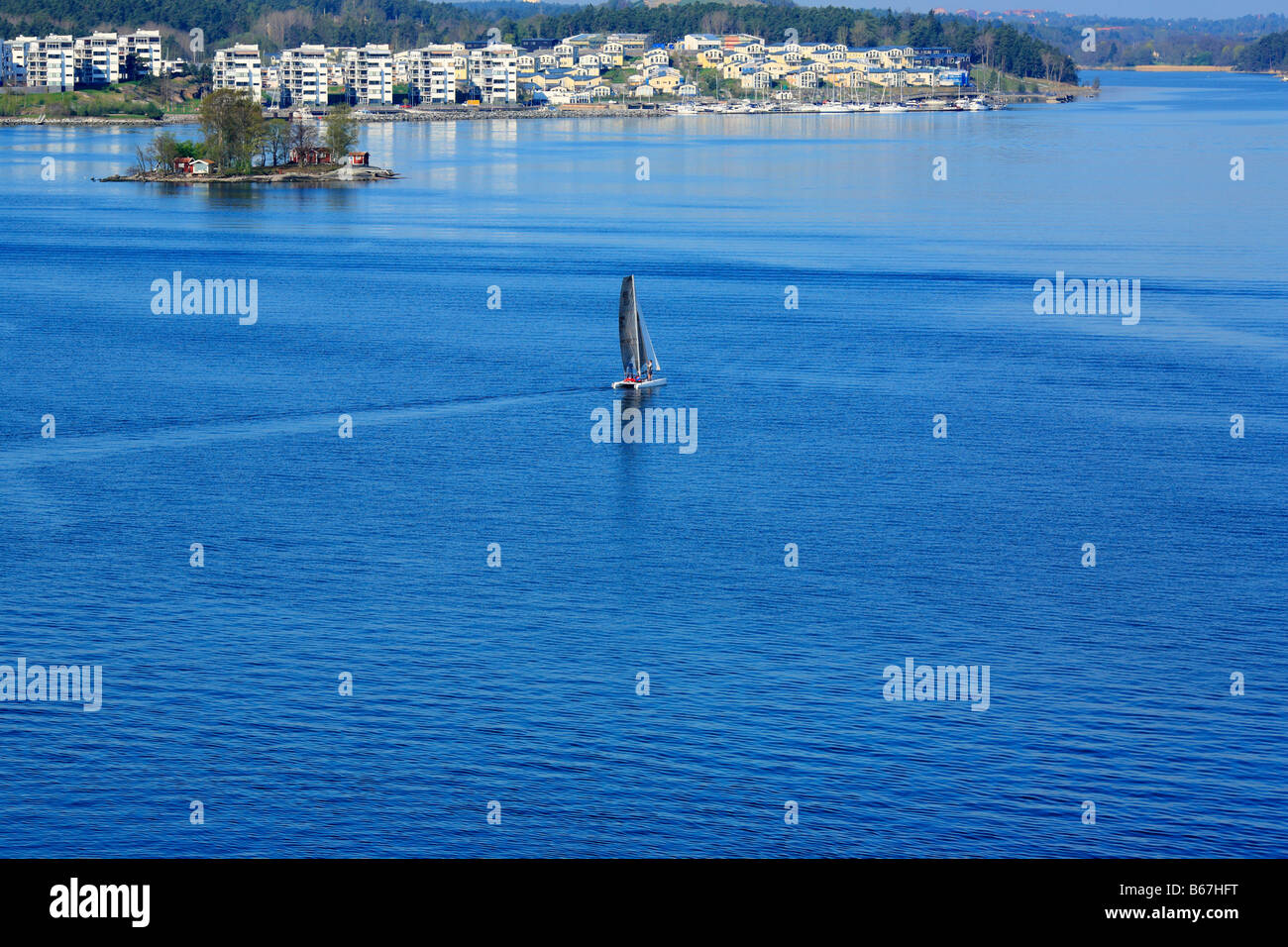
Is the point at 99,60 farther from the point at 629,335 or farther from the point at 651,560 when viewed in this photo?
the point at 651,560

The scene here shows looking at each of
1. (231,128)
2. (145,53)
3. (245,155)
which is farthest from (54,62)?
(231,128)

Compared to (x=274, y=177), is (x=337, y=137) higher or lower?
higher

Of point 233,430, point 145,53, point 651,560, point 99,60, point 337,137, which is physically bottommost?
point 651,560

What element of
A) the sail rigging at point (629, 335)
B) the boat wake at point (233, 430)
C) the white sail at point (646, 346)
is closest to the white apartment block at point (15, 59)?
the boat wake at point (233, 430)

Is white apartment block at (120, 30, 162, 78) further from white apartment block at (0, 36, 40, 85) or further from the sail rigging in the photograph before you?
the sail rigging

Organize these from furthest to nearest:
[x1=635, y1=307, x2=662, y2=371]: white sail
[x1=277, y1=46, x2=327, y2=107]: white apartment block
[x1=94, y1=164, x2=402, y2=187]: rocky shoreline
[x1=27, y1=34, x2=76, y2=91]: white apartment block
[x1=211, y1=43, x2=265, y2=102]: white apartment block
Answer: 1. [x1=277, y1=46, x2=327, y2=107]: white apartment block
2. [x1=211, y1=43, x2=265, y2=102]: white apartment block
3. [x1=27, y1=34, x2=76, y2=91]: white apartment block
4. [x1=94, y1=164, x2=402, y2=187]: rocky shoreline
5. [x1=635, y1=307, x2=662, y2=371]: white sail

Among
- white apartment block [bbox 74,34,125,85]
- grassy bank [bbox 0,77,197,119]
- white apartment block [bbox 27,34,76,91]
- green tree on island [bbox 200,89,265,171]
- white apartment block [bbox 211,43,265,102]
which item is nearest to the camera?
green tree on island [bbox 200,89,265,171]

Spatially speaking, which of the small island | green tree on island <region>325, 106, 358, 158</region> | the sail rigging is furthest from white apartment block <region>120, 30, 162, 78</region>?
the sail rigging

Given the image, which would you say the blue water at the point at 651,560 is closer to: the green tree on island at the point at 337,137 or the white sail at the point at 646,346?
the white sail at the point at 646,346
